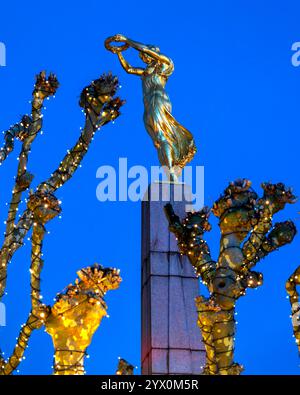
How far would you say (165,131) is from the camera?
16.8 m

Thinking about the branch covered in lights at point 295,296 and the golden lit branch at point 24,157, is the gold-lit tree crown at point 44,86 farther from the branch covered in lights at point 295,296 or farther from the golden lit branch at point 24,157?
the branch covered in lights at point 295,296

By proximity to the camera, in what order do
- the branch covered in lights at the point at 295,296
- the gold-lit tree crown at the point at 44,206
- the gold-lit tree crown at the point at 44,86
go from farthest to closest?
the gold-lit tree crown at the point at 44,86 < the branch covered in lights at the point at 295,296 < the gold-lit tree crown at the point at 44,206

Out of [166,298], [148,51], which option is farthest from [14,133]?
[148,51]

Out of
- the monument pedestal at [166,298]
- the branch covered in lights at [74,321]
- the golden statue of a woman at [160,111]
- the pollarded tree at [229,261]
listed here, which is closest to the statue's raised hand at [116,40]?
the golden statue of a woman at [160,111]

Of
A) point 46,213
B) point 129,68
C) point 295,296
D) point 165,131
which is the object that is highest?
point 129,68

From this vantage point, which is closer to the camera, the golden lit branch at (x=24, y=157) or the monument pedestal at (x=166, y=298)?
the golden lit branch at (x=24, y=157)

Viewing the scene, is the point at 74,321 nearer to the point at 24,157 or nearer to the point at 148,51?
the point at 24,157

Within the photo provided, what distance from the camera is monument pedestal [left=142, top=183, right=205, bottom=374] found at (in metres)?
14.2

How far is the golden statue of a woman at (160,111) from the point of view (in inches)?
657

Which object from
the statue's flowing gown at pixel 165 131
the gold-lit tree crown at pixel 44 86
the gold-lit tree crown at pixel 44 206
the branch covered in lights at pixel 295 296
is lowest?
the branch covered in lights at pixel 295 296

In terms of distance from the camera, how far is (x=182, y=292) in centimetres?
1502

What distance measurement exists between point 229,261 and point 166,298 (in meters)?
6.50

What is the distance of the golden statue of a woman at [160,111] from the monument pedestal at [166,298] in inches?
26.6
